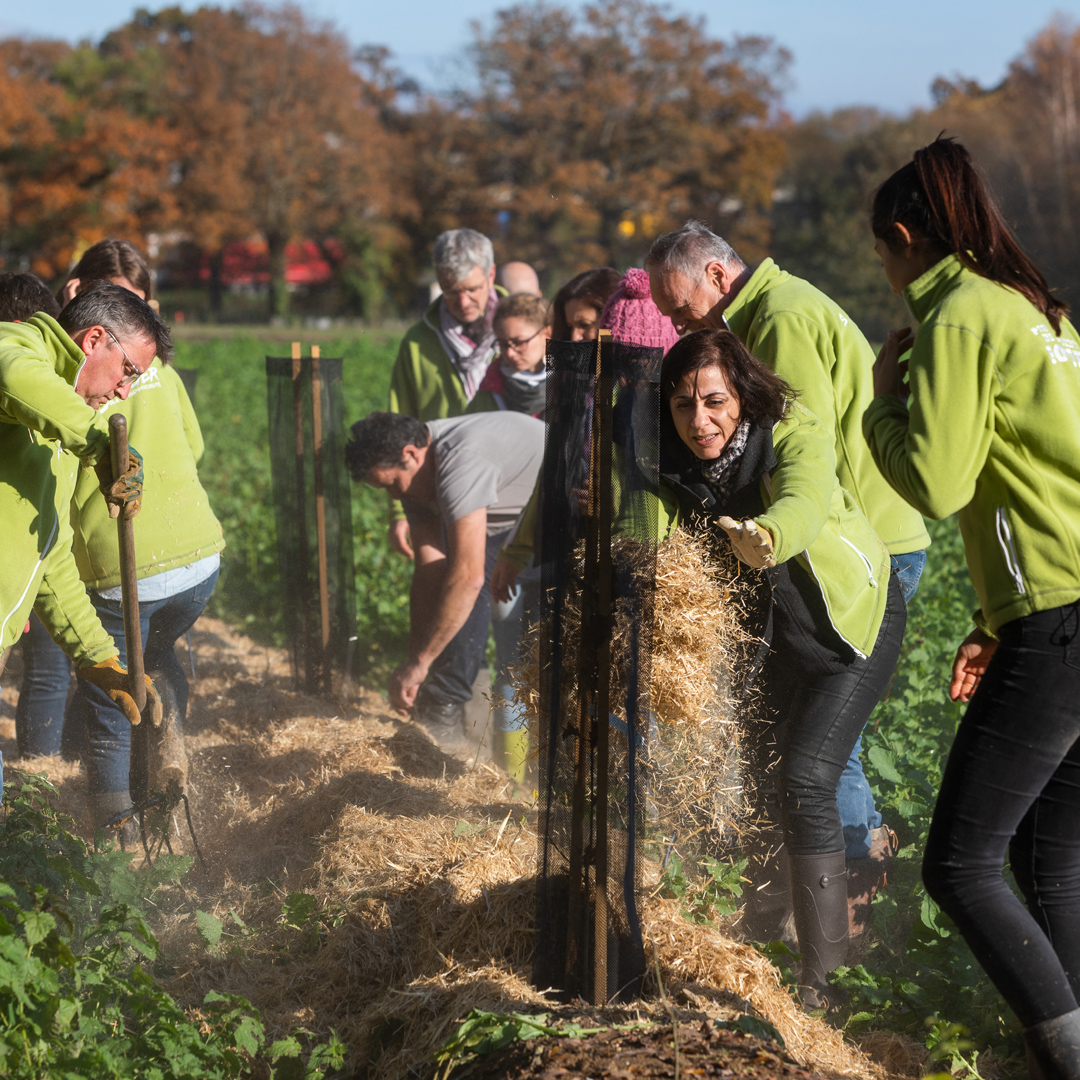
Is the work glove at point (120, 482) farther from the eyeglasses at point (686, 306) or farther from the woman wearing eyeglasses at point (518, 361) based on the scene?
the woman wearing eyeglasses at point (518, 361)

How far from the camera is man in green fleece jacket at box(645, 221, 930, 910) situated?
3.10 m

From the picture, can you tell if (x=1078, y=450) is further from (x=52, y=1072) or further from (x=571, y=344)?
(x=52, y=1072)

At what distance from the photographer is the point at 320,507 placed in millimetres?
5477

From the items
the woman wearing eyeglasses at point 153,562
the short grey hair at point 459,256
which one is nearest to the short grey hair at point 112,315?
the woman wearing eyeglasses at point 153,562

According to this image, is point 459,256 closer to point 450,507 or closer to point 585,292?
point 585,292

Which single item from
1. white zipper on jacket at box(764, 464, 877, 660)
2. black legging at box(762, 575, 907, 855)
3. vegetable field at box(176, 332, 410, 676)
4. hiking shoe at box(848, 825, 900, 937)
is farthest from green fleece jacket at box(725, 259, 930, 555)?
vegetable field at box(176, 332, 410, 676)

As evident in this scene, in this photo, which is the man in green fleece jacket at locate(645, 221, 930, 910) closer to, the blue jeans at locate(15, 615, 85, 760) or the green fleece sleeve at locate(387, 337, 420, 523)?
the green fleece sleeve at locate(387, 337, 420, 523)

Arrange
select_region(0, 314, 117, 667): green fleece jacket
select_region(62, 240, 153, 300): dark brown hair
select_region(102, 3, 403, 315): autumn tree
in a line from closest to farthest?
1. select_region(0, 314, 117, 667): green fleece jacket
2. select_region(62, 240, 153, 300): dark brown hair
3. select_region(102, 3, 403, 315): autumn tree

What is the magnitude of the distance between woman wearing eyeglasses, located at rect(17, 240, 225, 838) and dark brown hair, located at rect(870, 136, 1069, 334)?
7.98 ft

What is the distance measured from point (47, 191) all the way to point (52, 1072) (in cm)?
5245

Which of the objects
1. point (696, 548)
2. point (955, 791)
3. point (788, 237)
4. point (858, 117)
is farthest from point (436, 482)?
point (858, 117)

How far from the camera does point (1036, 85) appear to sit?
4756 cm

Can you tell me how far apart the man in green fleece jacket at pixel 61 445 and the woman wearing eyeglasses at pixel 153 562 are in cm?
52

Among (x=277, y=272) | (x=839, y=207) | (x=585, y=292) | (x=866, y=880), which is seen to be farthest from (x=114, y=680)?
(x=277, y=272)
